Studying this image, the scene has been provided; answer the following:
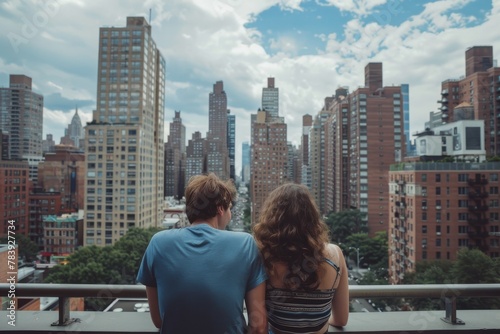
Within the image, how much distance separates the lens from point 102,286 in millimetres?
1513

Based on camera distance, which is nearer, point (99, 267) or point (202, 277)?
point (202, 277)

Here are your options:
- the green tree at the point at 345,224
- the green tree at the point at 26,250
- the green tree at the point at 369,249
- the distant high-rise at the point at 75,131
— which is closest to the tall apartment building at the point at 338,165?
the green tree at the point at 345,224

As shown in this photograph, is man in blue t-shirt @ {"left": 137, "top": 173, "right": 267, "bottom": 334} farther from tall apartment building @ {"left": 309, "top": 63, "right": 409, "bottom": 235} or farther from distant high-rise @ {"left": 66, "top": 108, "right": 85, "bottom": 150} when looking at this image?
distant high-rise @ {"left": 66, "top": 108, "right": 85, "bottom": 150}

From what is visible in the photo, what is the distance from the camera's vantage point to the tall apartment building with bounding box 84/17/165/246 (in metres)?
25.2

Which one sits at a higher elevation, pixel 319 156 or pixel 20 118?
pixel 20 118

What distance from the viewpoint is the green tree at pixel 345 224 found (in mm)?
27672

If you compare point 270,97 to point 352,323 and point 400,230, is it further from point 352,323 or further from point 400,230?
point 352,323

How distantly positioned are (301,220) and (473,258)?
32.8ft

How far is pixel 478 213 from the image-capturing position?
17.0 m

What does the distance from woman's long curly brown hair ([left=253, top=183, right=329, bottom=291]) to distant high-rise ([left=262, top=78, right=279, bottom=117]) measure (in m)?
20.0

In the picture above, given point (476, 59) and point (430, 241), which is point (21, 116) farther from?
point (476, 59)

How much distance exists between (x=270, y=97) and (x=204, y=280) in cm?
2398

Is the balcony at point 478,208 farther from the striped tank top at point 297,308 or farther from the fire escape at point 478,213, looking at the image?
the striped tank top at point 297,308

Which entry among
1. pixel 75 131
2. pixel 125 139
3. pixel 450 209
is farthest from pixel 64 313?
pixel 75 131
